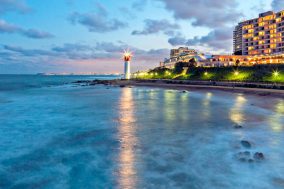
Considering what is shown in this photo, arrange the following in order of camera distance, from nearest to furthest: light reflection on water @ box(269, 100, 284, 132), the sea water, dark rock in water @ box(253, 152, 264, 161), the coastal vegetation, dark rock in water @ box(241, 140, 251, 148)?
the sea water
dark rock in water @ box(253, 152, 264, 161)
dark rock in water @ box(241, 140, 251, 148)
light reflection on water @ box(269, 100, 284, 132)
the coastal vegetation

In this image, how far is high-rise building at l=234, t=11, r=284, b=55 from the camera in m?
126

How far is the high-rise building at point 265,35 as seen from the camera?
413 ft

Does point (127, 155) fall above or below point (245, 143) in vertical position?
below

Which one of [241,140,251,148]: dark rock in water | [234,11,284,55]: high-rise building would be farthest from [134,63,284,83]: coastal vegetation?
[241,140,251,148]: dark rock in water

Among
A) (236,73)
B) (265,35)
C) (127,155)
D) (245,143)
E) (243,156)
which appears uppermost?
(265,35)

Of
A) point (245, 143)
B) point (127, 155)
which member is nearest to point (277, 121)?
point (245, 143)

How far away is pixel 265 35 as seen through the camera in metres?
133

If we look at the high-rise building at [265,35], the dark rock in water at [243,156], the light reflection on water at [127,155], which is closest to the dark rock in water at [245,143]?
the dark rock in water at [243,156]

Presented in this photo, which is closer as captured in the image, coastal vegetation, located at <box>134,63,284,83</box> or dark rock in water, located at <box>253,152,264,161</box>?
dark rock in water, located at <box>253,152,264,161</box>

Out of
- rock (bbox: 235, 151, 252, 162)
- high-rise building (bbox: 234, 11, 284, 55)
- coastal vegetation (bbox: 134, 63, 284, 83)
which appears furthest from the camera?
high-rise building (bbox: 234, 11, 284, 55)

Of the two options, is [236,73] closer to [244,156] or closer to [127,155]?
[244,156]

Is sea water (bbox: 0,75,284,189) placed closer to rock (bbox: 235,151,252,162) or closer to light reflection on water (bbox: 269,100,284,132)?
light reflection on water (bbox: 269,100,284,132)

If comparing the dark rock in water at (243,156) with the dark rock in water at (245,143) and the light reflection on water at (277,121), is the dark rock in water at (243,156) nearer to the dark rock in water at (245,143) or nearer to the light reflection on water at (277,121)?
the dark rock in water at (245,143)

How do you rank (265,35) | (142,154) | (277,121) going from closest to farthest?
(142,154) < (277,121) < (265,35)
